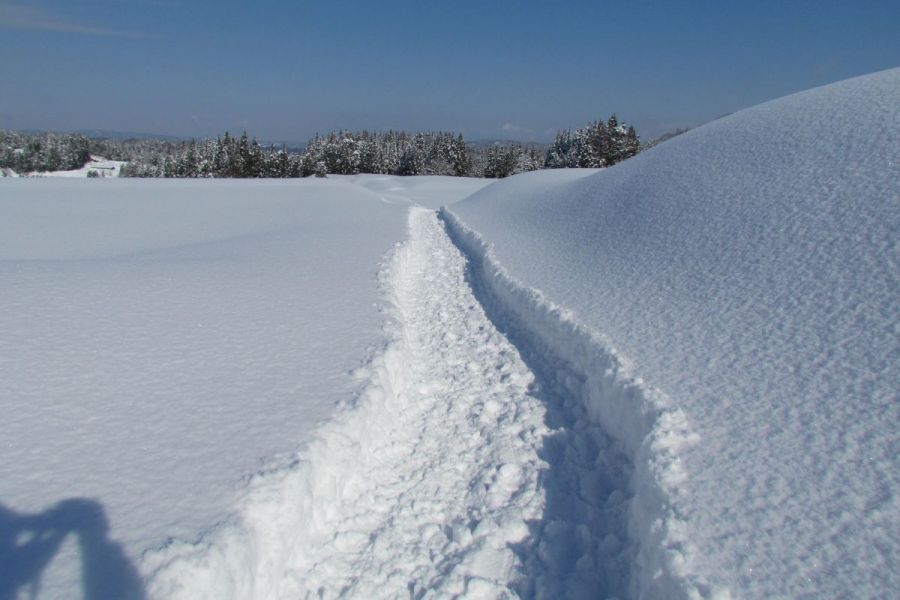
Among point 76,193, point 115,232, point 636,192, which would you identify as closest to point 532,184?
point 636,192

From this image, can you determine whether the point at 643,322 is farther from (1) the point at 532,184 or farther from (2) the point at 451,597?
(1) the point at 532,184

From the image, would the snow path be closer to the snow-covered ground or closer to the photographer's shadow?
the snow-covered ground

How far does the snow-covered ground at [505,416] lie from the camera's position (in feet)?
9.37

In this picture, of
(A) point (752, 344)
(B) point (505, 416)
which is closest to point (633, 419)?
(B) point (505, 416)

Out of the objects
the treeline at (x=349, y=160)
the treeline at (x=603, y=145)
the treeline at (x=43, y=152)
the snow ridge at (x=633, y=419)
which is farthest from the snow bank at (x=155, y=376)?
the treeline at (x=43, y=152)

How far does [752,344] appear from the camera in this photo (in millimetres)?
4688

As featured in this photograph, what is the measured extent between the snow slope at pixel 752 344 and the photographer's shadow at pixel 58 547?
3011 mm

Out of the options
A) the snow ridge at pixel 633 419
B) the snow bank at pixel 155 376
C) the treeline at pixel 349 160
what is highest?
the treeline at pixel 349 160

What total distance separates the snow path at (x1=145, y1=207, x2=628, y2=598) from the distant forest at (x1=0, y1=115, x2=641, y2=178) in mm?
52210

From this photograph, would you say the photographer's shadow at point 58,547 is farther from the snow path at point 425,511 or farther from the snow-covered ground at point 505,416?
the snow path at point 425,511

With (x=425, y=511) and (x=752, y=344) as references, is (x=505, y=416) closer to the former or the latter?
(x=425, y=511)

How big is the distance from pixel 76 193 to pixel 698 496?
30.5 m

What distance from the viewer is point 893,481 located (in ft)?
9.48

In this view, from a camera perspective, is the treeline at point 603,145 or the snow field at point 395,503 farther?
the treeline at point 603,145
